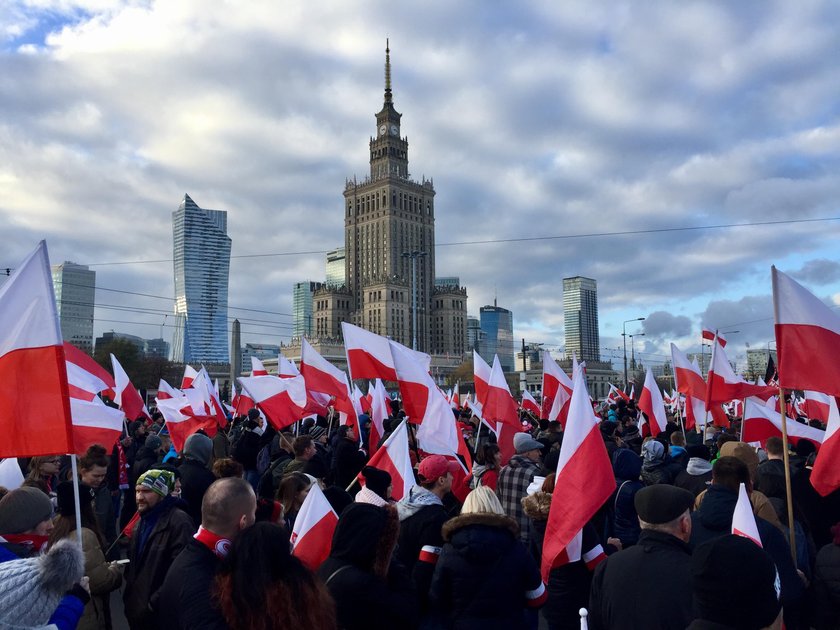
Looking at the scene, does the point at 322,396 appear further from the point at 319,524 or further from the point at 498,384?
the point at 319,524

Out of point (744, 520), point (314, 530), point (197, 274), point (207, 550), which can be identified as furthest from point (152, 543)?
point (197, 274)

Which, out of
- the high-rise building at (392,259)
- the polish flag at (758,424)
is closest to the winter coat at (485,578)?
the polish flag at (758,424)

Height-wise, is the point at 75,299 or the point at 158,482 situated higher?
the point at 75,299

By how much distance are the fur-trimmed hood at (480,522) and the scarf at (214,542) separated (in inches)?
52.0

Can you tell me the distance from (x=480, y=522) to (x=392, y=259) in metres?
118

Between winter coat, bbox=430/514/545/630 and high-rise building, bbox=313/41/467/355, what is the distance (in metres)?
113

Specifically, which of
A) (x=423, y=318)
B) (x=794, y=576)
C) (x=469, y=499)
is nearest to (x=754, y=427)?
(x=794, y=576)

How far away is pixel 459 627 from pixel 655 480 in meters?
4.30

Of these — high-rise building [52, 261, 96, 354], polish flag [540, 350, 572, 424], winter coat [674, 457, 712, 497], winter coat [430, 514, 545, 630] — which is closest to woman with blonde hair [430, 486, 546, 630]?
winter coat [430, 514, 545, 630]

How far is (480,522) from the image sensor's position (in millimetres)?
3820

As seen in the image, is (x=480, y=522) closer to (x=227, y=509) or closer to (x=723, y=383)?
(x=227, y=509)

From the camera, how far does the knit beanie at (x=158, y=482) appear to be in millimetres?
4668

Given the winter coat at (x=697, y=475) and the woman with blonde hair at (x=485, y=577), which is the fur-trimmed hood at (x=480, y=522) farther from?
the winter coat at (x=697, y=475)

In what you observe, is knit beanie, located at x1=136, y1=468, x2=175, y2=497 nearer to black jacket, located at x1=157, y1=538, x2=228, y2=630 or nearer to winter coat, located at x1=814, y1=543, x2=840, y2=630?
black jacket, located at x1=157, y1=538, x2=228, y2=630
